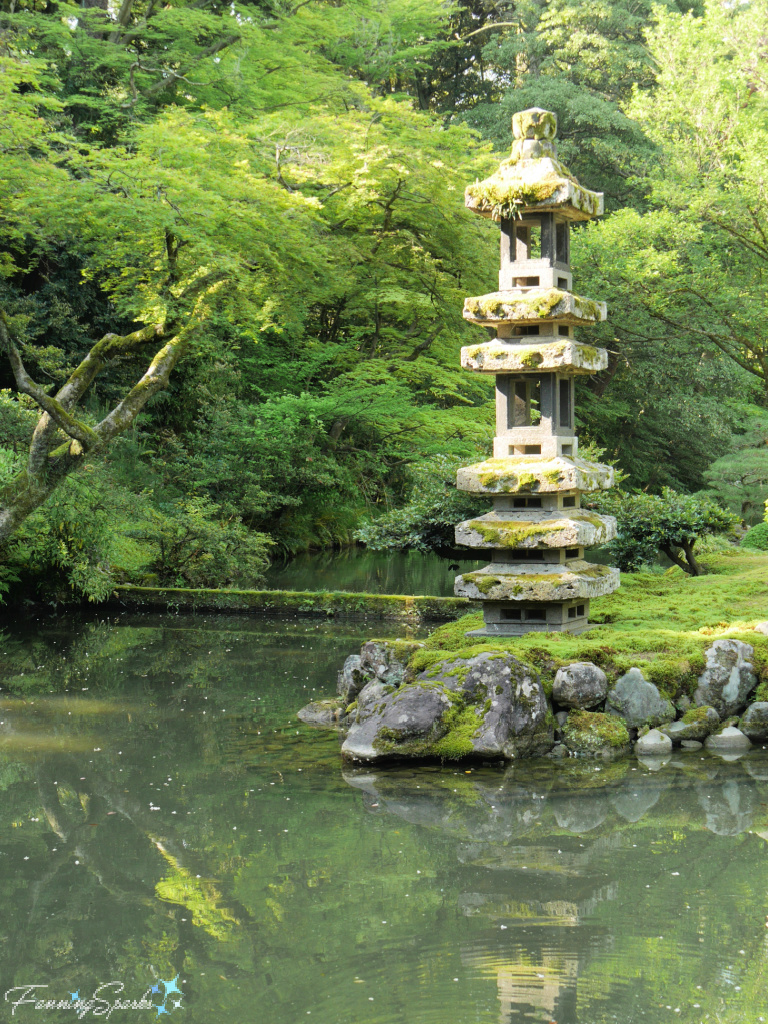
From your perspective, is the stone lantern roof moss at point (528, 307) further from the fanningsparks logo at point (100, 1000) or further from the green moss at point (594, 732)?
the fanningsparks logo at point (100, 1000)

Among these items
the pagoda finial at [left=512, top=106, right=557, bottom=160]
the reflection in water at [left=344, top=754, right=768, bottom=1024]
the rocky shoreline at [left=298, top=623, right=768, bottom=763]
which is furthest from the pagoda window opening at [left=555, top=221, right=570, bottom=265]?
the reflection in water at [left=344, top=754, right=768, bottom=1024]

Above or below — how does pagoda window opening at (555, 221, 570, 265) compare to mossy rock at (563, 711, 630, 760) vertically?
above

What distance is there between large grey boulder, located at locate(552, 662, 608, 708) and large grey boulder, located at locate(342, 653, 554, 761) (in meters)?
0.16

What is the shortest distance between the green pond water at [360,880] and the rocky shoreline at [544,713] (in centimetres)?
23

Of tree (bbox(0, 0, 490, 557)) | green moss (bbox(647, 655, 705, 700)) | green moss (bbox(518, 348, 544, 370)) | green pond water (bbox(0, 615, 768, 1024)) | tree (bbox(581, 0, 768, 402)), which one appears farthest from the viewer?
tree (bbox(581, 0, 768, 402))

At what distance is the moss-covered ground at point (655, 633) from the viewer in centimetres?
804

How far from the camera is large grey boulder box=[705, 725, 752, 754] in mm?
7844

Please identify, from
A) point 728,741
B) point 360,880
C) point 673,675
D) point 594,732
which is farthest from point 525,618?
point 360,880

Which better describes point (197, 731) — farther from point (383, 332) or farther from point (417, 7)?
point (417, 7)

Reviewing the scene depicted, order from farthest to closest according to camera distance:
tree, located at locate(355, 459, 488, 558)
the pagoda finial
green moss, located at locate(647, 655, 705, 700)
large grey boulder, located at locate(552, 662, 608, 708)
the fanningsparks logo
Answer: tree, located at locate(355, 459, 488, 558) < the pagoda finial < green moss, located at locate(647, 655, 705, 700) < large grey boulder, located at locate(552, 662, 608, 708) < the fanningsparks logo

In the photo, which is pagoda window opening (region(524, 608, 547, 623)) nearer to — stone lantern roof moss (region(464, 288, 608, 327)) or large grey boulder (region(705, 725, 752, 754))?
large grey boulder (region(705, 725, 752, 754))

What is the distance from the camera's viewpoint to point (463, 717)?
7590mm

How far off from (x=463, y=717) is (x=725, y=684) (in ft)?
7.14

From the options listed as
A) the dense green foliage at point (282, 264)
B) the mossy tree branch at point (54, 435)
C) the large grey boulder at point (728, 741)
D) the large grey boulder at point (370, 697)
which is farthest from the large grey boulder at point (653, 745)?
the mossy tree branch at point (54, 435)
